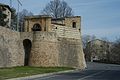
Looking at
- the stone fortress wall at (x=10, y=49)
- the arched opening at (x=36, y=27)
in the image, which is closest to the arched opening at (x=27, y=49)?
the stone fortress wall at (x=10, y=49)

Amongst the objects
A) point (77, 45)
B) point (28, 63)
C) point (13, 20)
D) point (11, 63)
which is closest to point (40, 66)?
point (28, 63)

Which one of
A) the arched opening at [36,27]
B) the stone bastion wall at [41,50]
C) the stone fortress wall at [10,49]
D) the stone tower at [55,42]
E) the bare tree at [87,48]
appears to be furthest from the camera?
the bare tree at [87,48]

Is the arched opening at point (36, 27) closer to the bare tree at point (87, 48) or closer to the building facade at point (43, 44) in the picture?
the building facade at point (43, 44)

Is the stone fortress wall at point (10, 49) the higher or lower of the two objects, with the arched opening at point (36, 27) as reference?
lower

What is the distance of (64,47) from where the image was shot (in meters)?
62.2

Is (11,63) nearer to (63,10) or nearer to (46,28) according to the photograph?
(46,28)

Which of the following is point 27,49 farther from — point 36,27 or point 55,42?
point 36,27

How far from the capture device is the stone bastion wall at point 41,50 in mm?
49834

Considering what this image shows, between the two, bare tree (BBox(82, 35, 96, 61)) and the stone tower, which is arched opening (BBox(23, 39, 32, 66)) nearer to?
the stone tower

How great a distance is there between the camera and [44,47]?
57438mm

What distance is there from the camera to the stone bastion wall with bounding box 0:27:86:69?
163 ft

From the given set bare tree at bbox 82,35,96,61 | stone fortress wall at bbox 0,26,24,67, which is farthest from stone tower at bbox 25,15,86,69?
bare tree at bbox 82,35,96,61

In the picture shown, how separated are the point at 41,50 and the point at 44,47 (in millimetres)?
741

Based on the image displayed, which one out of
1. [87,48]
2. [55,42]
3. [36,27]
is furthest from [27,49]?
[87,48]
